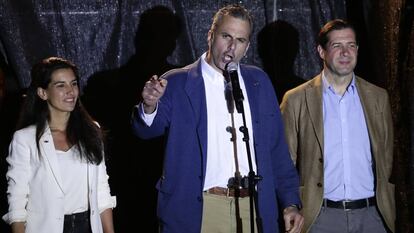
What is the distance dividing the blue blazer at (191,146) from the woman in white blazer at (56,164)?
40cm

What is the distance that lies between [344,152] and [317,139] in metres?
0.19

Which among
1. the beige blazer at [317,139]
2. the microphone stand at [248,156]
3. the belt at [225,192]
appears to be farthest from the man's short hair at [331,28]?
the belt at [225,192]

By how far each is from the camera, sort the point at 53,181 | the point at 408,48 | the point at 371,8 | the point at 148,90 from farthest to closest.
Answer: the point at 371,8 < the point at 408,48 < the point at 53,181 < the point at 148,90

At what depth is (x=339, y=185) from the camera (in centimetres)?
391

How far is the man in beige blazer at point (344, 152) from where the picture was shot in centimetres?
390

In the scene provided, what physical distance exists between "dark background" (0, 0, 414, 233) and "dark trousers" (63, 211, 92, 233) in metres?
1.05

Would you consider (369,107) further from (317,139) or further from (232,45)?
(232,45)

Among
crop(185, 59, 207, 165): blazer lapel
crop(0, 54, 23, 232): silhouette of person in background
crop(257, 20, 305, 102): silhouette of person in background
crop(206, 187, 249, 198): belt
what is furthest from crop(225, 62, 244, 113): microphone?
crop(0, 54, 23, 232): silhouette of person in background

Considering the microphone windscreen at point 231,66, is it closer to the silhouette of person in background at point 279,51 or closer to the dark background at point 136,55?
the dark background at point 136,55

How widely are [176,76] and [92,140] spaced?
668mm

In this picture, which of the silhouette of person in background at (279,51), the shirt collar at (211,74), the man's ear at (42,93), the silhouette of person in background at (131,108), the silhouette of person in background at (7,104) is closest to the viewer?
the shirt collar at (211,74)

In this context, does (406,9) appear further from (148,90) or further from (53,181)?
(53,181)

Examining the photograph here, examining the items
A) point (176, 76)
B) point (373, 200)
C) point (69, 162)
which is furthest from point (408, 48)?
point (69, 162)

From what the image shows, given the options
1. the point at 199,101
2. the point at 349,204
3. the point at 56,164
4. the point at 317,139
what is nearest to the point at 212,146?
the point at 199,101
